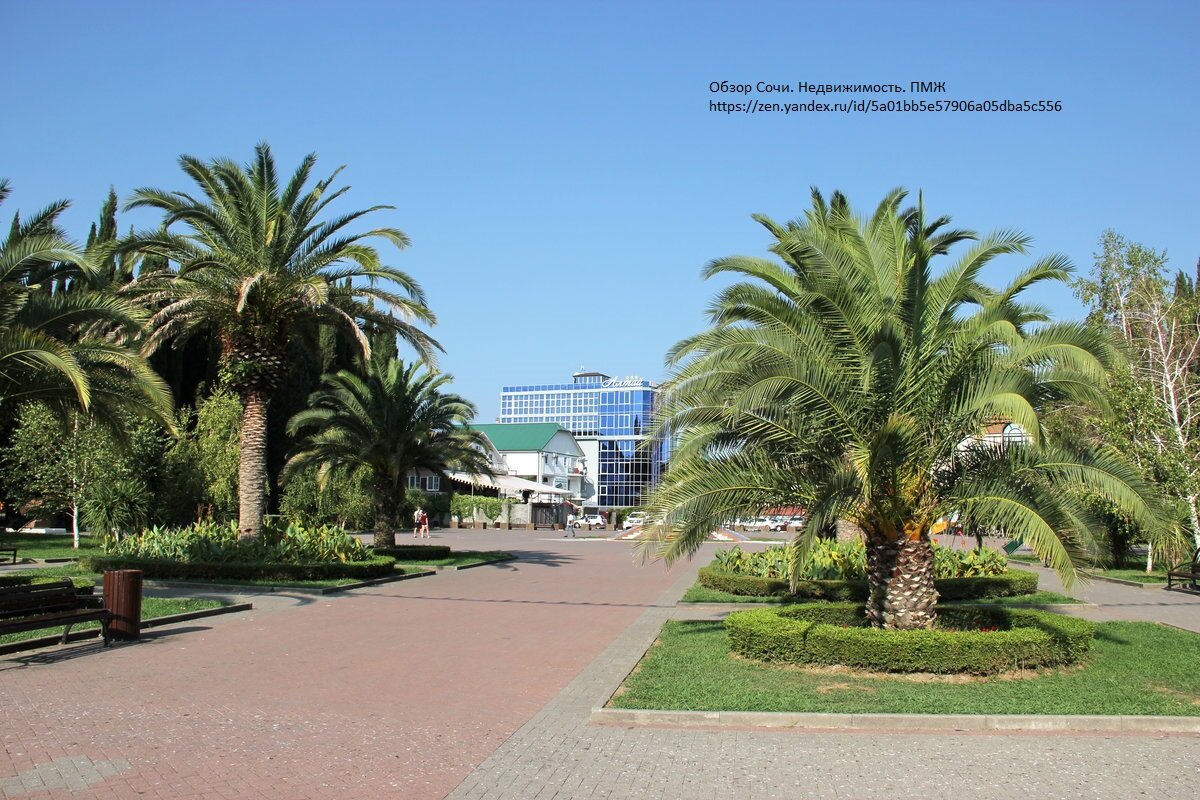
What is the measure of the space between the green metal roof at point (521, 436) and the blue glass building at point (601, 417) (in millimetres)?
11161

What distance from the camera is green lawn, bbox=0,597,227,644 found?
11.5 meters

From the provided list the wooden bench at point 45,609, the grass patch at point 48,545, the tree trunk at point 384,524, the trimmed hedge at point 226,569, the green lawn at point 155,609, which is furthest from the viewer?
the tree trunk at point 384,524

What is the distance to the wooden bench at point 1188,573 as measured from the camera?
20969 millimetres

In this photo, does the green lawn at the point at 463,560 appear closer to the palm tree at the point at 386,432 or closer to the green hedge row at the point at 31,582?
the palm tree at the point at 386,432

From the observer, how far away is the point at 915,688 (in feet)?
30.3

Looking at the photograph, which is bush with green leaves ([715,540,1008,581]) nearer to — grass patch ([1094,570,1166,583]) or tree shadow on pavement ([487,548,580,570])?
grass patch ([1094,570,1166,583])

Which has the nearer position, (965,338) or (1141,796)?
(1141,796)

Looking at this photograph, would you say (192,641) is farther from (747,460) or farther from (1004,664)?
(1004,664)

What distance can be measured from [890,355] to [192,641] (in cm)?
917

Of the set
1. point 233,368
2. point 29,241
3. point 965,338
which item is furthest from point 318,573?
point 965,338

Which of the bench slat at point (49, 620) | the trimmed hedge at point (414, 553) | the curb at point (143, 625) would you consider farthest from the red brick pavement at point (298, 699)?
the trimmed hedge at point (414, 553)

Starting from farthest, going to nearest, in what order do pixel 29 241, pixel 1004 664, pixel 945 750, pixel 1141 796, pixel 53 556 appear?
pixel 53 556, pixel 29 241, pixel 1004 664, pixel 945 750, pixel 1141 796

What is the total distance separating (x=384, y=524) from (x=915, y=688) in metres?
21.1

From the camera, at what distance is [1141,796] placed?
606cm
